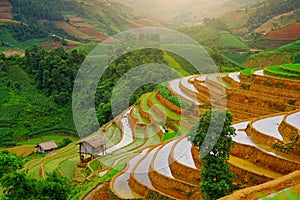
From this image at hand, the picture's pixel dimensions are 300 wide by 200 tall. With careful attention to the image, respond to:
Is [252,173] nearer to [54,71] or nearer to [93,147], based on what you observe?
[93,147]

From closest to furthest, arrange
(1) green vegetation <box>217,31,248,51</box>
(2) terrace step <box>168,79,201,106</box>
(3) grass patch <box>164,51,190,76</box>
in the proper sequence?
(2) terrace step <box>168,79,201,106</box>, (3) grass patch <box>164,51,190,76</box>, (1) green vegetation <box>217,31,248,51</box>

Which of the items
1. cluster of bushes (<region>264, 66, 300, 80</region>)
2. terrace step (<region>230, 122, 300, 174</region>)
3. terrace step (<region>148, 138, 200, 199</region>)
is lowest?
terrace step (<region>148, 138, 200, 199</region>)

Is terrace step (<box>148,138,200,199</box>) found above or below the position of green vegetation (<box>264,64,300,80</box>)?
below

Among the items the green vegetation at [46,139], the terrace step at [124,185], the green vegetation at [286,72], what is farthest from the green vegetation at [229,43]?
the terrace step at [124,185]

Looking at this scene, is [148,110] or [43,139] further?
[43,139]

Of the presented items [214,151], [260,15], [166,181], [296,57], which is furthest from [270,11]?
[214,151]

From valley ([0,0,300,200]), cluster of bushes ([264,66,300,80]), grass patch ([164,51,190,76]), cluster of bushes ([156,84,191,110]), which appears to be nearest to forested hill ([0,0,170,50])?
valley ([0,0,300,200])

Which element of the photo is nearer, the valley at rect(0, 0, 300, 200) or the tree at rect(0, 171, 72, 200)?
the valley at rect(0, 0, 300, 200)

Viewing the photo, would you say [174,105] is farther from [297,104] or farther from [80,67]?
[80,67]

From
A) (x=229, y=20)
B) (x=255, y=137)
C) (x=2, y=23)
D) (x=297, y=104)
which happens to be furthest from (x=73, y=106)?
(x=229, y=20)

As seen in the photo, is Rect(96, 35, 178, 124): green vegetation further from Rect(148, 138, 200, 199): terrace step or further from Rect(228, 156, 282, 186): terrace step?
Rect(228, 156, 282, 186): terrace step

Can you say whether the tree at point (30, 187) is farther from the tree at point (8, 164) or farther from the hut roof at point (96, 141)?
the hut roof at point (96, 141)
